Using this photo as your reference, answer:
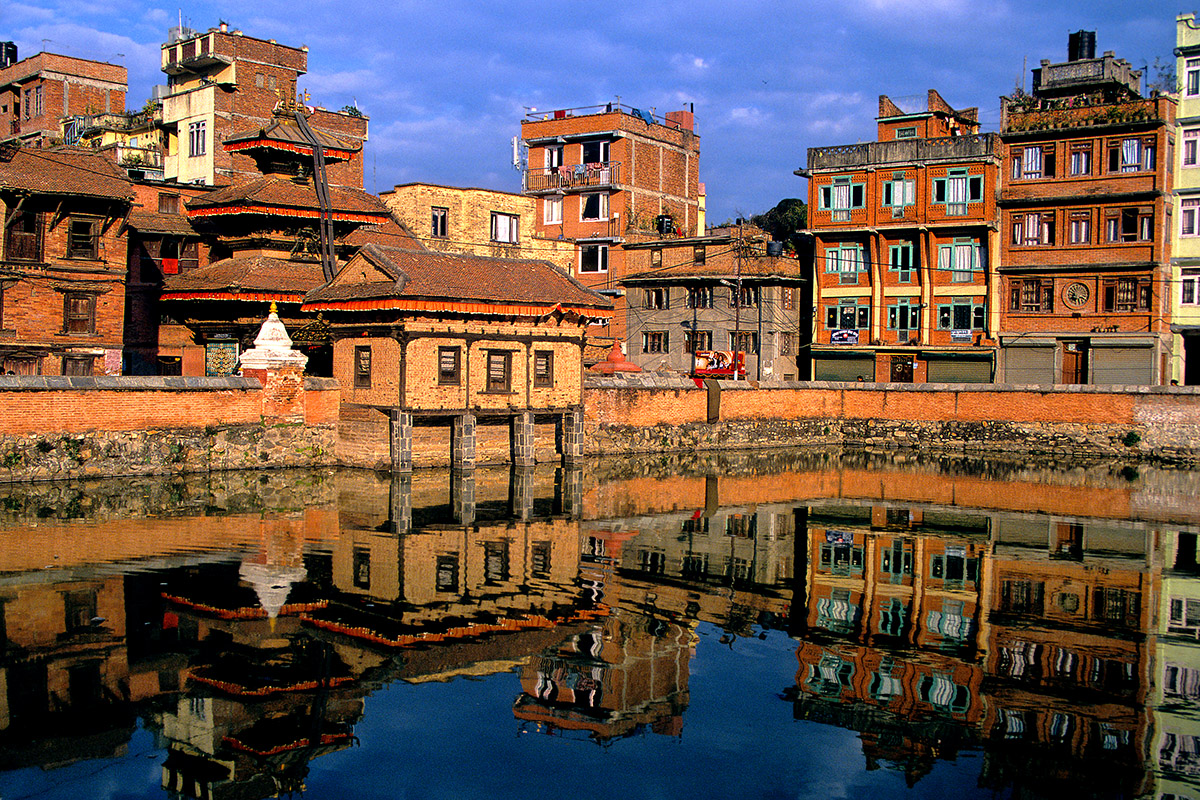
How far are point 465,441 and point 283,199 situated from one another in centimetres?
1386

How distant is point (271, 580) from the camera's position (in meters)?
19.4

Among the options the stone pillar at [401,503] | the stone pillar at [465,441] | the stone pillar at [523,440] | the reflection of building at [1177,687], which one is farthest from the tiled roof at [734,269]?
the reflection of building at [1177,687]

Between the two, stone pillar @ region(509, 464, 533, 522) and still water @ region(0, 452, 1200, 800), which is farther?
stone pillar @ region(509, 464, 533, 522)

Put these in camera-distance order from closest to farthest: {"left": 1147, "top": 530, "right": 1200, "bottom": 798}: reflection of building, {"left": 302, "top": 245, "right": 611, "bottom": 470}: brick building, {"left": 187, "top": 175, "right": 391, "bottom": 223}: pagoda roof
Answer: {"left": 1147, "top": 530, "right": 1200, "bottom": 798}: reflection of building, {"left": 302, "top": 245, "right": 611, "bottom": 470}: brick building, {"left": 187, "top": 175, "right": 391, "bottom": 223}: pagoda roof

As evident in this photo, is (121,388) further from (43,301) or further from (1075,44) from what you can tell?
(1075,44)

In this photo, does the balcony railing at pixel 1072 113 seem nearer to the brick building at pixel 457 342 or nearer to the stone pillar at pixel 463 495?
the brick building at pixel 457 342

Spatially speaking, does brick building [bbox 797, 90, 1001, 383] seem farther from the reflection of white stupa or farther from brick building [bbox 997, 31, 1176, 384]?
the reflection of white stupa

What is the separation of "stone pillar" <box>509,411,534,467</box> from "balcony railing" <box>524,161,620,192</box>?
30.8m

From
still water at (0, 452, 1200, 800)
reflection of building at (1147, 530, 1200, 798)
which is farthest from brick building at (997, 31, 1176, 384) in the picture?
reflection of building at (1147, 530, 1200, 798)

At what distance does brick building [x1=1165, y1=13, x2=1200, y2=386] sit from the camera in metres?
52.1

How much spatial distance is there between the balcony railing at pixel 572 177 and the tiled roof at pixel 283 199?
22844 millimetres

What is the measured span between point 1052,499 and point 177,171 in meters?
54.4

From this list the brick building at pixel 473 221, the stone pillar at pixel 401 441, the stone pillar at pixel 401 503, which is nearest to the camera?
the stone pillar at pixel 401 503

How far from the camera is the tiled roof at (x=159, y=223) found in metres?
46.7
